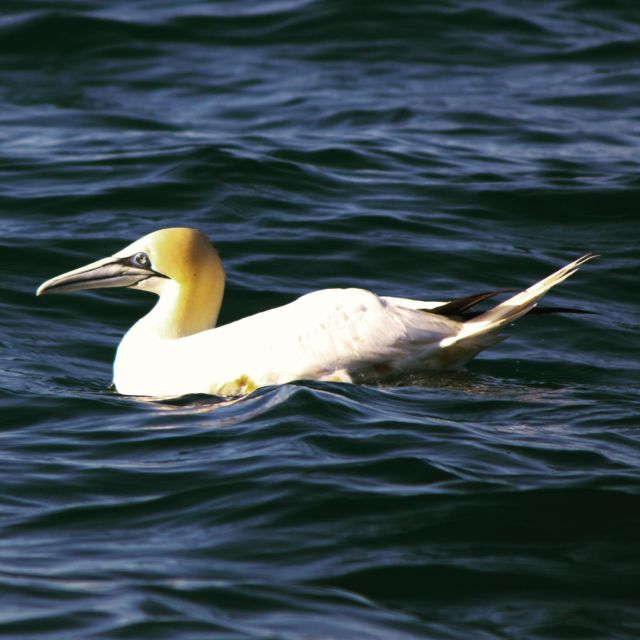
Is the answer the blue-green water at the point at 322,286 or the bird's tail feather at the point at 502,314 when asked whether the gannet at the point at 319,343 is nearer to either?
the bird's tail feather at the point at 502,314

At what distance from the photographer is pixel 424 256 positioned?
11.0 metres

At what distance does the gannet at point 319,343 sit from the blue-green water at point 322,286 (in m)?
0.22

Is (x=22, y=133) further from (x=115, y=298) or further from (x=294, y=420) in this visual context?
(x=294, y=420)

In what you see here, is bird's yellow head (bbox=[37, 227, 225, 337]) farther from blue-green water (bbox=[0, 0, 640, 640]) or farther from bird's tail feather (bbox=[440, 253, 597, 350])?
bird's tail feather (bbox=[440, 253, 597, 350])

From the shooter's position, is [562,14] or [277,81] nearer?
[277,81]

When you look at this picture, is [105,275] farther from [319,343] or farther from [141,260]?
[319,343]

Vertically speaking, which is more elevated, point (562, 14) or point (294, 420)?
point (562, 14)

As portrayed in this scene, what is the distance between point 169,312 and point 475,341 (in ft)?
6.13

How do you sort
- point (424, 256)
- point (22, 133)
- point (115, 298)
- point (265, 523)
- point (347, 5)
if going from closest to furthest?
point (265, 523), point (115, 298), point (424, 256), point (22, 133), point (347, 5)

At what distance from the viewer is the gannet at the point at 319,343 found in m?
7.80

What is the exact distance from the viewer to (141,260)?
872 cm

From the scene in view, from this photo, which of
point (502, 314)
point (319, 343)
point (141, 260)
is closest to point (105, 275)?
point (141, 260)

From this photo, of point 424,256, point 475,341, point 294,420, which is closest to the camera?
point 294,420

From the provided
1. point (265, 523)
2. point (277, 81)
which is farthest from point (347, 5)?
point (265, 523)
